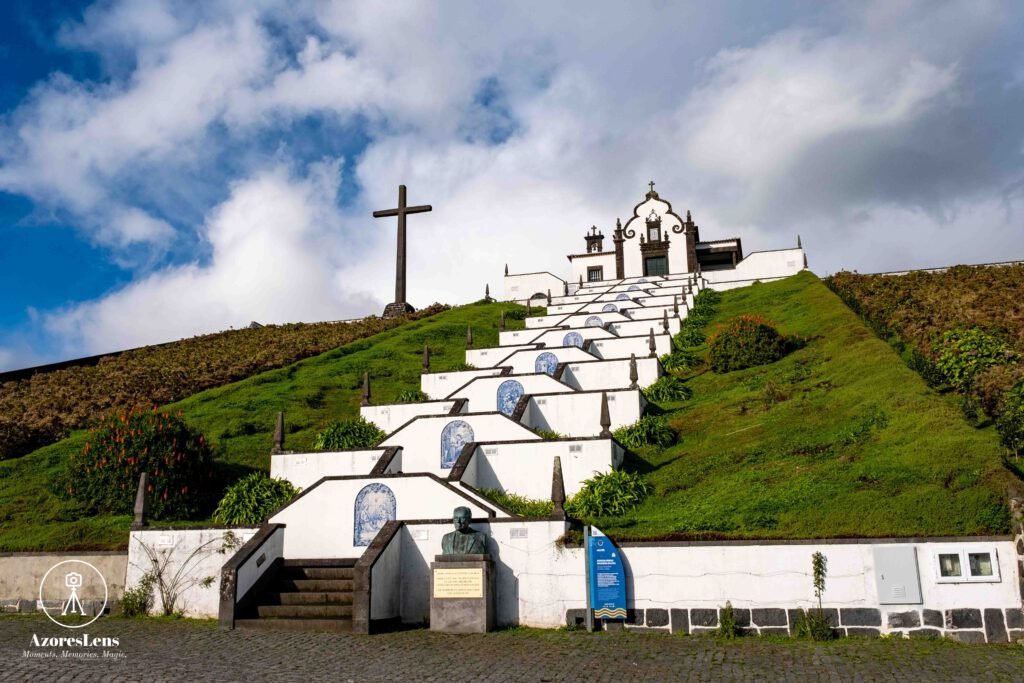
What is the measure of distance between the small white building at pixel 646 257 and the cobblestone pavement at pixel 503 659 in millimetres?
50866

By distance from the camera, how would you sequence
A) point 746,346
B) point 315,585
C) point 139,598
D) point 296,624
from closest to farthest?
point 296,624 → point 315,585 → point 139,598 → point 746,346

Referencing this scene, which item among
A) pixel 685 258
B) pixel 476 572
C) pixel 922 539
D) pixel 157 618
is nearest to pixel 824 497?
pixel 922 539

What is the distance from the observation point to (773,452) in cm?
1934

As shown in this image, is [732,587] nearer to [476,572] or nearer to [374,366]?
[476,572]

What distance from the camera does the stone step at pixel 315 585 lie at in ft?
49.7

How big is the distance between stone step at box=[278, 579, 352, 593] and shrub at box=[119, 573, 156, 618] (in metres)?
2.57

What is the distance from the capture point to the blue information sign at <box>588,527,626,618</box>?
44.0 ft

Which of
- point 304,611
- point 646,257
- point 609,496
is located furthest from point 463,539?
point 646,257

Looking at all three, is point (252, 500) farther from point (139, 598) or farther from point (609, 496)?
point (609, 496)

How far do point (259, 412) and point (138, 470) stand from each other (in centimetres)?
898

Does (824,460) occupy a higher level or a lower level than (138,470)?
lower

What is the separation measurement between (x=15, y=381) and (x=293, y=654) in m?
29.7

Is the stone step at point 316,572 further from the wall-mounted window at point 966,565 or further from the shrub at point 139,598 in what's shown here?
the wall-mounted window at point 966,565

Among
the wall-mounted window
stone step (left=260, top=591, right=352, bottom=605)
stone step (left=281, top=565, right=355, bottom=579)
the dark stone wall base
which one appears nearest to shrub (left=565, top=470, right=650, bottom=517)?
the dark stone wall base
